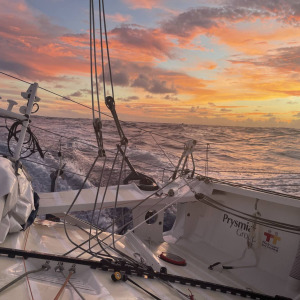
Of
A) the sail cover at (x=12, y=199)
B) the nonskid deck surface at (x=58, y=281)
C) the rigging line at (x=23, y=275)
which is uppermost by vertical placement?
the sail cover at (x=12, y=199)

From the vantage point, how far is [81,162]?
1331cm

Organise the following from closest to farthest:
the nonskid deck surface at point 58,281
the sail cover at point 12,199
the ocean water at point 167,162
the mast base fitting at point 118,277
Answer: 1. the nonskid deck surface at point 58,281
2. the mast base fitting at point 118,277
3. the sail cover at point 12,199
4. the ocean water at point 167,162

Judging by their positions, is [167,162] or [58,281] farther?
[167,162]

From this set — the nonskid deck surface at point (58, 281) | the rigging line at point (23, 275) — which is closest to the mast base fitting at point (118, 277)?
the nonskid deck surface at point (58, 281)

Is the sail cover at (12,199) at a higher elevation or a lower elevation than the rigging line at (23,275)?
higher

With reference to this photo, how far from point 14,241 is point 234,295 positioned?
8.01 feet

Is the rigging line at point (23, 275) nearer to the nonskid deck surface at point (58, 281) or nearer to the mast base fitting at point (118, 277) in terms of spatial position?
the nonskid deck surface at point (58, 281)

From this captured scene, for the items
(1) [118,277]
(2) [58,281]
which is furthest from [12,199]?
(1) [118,277]

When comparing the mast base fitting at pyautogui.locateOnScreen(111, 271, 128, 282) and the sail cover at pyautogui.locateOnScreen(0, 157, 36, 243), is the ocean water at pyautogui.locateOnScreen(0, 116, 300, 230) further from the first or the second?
the mast base fitting at pyautogui.locateOnScreen(111, 271, 128, 282)

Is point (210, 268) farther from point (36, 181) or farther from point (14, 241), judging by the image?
point (36, 181)

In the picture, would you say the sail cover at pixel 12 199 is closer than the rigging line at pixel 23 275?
No

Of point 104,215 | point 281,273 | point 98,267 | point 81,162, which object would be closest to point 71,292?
point 98,267

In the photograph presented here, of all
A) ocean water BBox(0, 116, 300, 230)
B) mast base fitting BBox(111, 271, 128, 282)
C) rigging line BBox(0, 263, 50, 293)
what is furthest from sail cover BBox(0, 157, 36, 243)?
ocean water BBox(0, 116, 300, 230)

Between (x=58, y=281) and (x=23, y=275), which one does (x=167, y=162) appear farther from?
(x=23, y=275)
